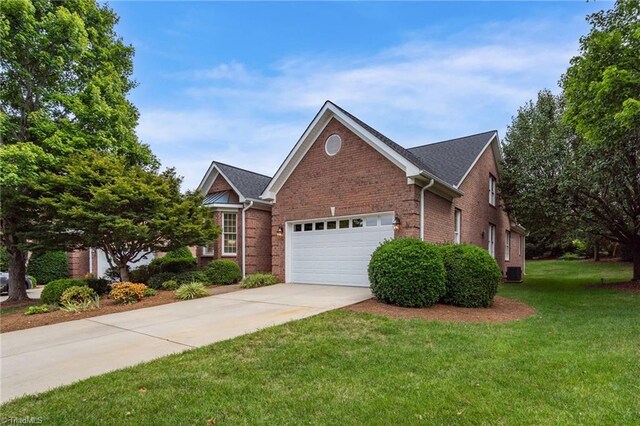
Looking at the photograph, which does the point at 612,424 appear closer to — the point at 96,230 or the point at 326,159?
the point at 326,159

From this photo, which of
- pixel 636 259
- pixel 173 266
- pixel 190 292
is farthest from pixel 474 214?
pixel 173 266

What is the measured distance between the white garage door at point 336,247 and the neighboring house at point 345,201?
0.11 ft

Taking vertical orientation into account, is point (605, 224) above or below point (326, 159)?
below

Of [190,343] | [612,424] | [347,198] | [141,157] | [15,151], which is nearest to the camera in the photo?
[612,424]

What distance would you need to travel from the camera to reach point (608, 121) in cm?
1000

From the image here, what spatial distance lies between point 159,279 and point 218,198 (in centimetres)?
479

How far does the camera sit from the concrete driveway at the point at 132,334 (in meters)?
5.01

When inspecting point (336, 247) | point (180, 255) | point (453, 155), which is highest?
point (453, 155)

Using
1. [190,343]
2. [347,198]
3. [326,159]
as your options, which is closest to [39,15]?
[326,159]

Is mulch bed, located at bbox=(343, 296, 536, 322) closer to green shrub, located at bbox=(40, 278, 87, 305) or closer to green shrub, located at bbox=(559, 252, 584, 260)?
green shrub, located at bbox=(40, 278, 87, 305)

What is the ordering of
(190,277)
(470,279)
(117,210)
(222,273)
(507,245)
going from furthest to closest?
(507,245) → (222,273) → (190,277) → (117,210) → (470,279)

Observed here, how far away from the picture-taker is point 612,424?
3287 millimetres

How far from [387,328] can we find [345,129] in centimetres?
801

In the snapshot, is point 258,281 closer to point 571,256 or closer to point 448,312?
point 448,312
